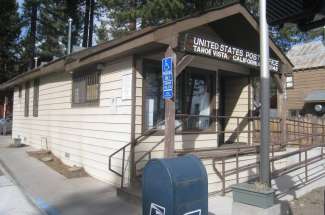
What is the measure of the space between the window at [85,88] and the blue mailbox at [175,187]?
5.58 metres

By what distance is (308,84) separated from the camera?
21.7m

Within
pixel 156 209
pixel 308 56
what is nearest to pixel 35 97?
pixel 156 209

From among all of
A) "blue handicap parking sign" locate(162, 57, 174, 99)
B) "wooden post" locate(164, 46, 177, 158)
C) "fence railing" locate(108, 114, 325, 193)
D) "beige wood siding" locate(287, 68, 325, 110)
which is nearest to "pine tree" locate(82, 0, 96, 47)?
"beige wood siding" locate(287, 68, 325, 110)

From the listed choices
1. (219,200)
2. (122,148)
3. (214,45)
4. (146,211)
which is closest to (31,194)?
(122,148)

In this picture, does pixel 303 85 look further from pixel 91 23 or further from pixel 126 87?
pixel 91 23

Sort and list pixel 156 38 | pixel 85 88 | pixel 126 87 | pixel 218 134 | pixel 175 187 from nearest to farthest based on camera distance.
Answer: pixel 175 187 → pixel 156 38 → pixel 126 87 → pixel 85 88 → pixel 218 134

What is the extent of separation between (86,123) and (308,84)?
16042mm

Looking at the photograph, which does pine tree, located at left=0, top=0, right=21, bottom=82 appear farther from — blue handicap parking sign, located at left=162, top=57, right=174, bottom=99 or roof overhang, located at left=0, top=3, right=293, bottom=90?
blue handicap parking sign, located at left=162, top=57, right=174, bottom=99

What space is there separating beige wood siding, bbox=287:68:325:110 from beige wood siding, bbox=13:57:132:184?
49.7 ft

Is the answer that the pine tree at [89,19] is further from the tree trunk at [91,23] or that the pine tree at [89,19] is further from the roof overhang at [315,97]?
the roof overhang at [315,97]

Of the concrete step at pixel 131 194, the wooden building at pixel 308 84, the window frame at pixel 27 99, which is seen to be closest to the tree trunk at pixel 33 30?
the window frame at pixel 27 99

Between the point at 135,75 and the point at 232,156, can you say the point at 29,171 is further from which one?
the point at 232,156

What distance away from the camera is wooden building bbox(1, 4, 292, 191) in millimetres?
7219

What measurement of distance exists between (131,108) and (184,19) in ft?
7.11
